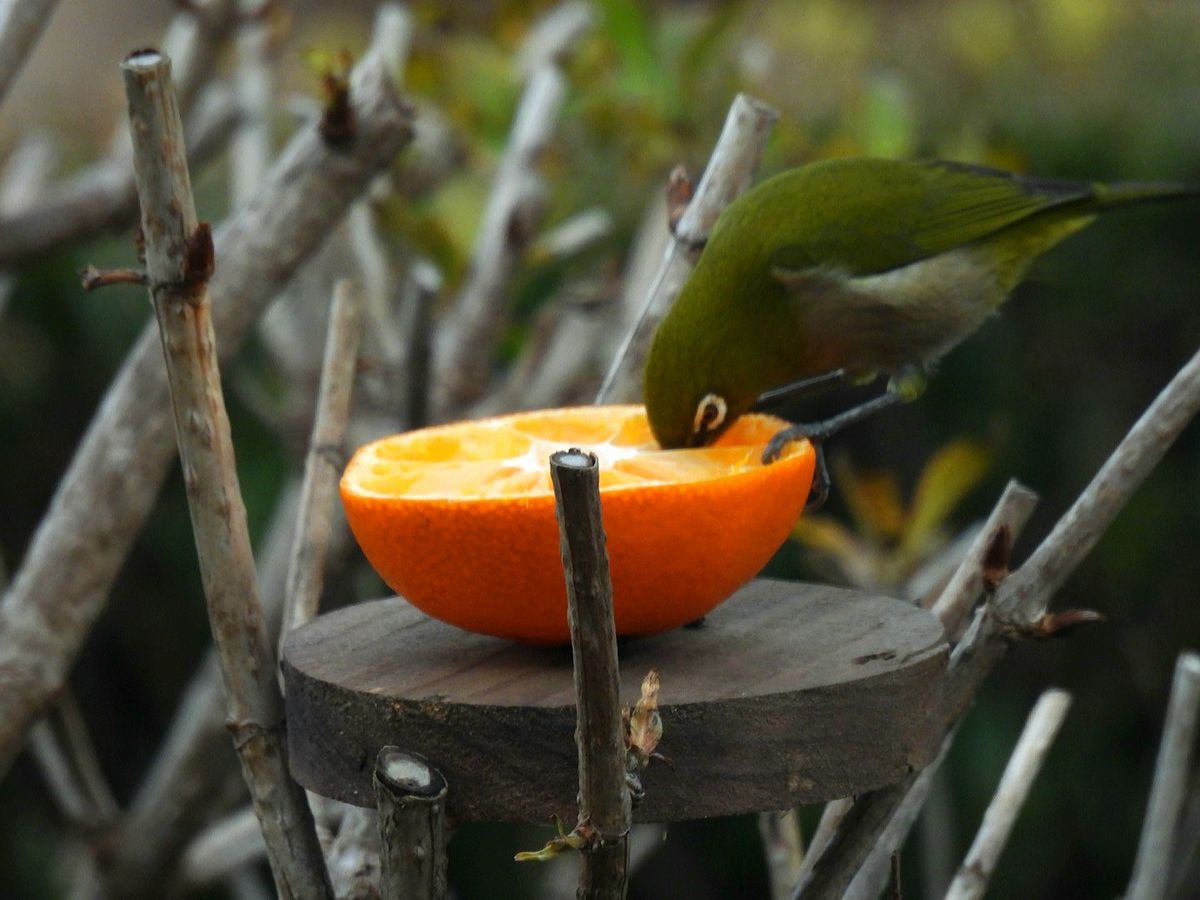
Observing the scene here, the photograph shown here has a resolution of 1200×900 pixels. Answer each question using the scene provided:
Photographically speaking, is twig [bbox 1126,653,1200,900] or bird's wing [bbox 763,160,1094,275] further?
bird's wing [bbox 763,160,1094,275]

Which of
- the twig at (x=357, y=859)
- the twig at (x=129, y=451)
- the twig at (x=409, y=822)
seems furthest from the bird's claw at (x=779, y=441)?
the twig at (x=129, y=451)

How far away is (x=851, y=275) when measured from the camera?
2.19 meters

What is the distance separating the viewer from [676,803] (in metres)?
1.16

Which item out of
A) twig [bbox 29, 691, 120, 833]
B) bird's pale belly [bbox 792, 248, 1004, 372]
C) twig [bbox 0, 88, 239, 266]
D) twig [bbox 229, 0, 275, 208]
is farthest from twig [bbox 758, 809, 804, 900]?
twig [bbox 229, 0, 275, 208]

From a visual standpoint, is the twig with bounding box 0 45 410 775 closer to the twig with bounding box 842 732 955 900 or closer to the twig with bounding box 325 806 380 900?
the twig with bounding box 325 806 380 900

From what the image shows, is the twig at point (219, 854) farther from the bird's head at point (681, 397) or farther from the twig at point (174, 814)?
the bird's head at point (681, 397)

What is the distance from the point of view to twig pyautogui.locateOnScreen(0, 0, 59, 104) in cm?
204

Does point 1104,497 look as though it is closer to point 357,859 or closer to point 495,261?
point 357,859

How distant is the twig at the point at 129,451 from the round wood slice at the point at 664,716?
2.64 feet

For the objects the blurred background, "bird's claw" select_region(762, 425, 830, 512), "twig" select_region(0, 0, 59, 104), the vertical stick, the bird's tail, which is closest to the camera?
the vertical stick

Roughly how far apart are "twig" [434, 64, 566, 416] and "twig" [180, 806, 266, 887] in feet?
2.96

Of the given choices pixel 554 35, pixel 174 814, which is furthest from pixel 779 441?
pixel 554 35

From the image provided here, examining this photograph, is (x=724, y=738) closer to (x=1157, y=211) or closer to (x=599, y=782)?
(x=599, y=782)

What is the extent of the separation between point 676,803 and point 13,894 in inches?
131
